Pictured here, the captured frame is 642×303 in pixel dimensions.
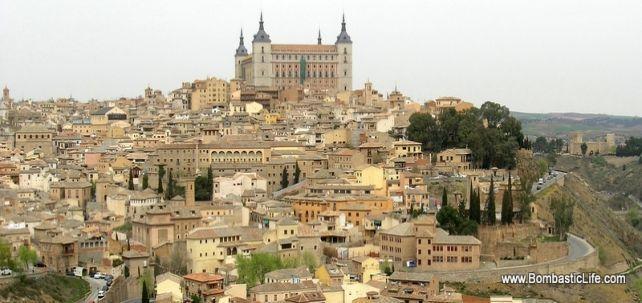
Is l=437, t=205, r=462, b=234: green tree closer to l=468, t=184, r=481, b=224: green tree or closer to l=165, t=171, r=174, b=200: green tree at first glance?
l=468, t=184, r=481, b=224: green tree

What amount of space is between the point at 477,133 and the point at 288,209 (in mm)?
13339

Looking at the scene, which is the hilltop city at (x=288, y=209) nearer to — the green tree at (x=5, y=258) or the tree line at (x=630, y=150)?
the green tree at (x=5, y=258)

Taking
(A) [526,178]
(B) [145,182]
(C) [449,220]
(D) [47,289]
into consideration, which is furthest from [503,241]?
(D) [47,289]

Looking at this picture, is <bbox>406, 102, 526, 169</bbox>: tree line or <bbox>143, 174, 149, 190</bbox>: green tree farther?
<bbox>406, 102, 526, 169</bbox>: tree line

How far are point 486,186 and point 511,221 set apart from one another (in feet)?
14.3

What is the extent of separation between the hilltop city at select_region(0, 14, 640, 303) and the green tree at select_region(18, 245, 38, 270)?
0.05 m

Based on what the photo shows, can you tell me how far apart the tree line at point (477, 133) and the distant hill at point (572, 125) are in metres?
93.1

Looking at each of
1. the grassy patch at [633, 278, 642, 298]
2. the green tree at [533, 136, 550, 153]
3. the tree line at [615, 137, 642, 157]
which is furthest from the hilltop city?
the tree line at [615, 137, 642, 157]

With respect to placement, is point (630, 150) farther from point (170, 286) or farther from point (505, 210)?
point (170, 286)

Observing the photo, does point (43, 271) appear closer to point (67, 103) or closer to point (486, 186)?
point (486, 186)

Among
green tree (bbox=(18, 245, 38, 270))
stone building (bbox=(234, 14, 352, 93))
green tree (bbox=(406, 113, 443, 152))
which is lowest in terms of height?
green tree (bbox=(18, 245, 38, 270))

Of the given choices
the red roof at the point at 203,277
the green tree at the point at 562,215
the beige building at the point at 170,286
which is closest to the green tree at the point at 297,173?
the green tree at the point at 562,215

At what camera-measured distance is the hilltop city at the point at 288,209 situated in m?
38.7

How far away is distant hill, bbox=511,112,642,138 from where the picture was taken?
6348 inches
